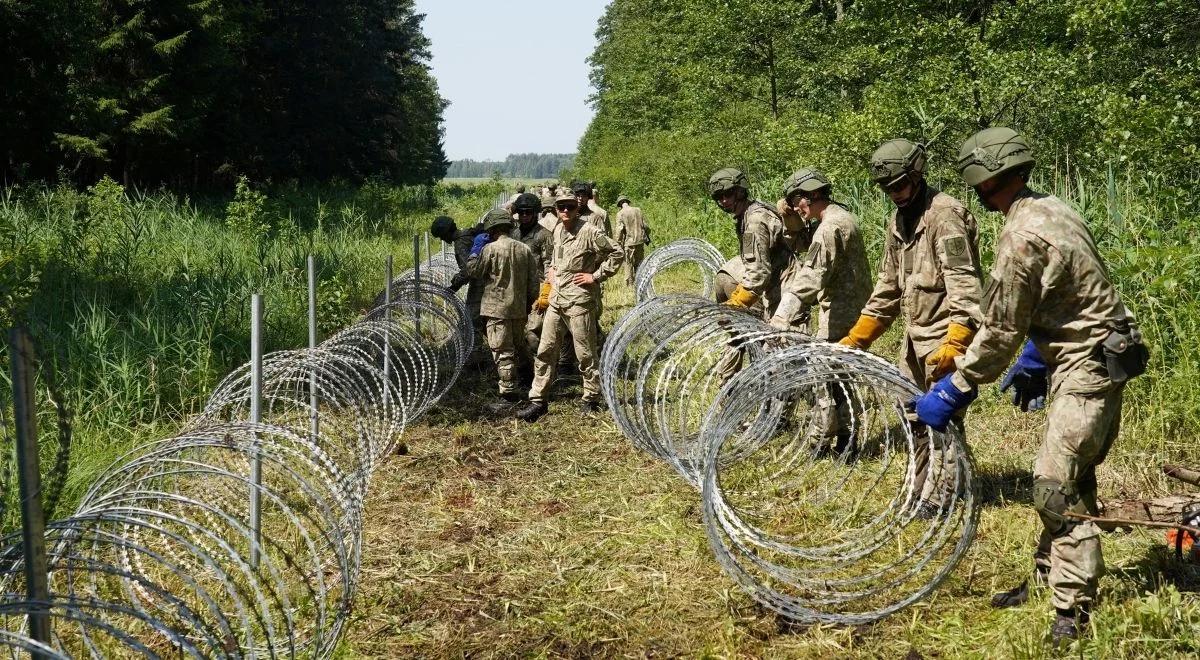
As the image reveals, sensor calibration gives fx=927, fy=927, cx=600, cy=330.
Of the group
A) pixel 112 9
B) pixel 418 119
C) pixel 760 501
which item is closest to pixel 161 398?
pixel 760 501

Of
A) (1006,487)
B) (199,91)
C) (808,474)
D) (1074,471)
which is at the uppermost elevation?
(199,91)

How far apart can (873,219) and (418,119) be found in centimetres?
5552

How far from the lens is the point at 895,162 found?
486 centimetres

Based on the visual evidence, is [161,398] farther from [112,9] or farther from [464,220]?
[464,220]

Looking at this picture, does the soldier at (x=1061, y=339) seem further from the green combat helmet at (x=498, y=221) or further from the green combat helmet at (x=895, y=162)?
the green combat helmet at (x=498, y=221)

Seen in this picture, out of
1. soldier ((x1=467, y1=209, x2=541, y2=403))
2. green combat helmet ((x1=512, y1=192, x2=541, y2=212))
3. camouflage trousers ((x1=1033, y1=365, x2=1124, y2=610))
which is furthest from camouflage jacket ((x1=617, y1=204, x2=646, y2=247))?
camouflage trousers ((x1=1033, y1=365, x2=1124, y2=610))

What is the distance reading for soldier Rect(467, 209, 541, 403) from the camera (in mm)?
8453

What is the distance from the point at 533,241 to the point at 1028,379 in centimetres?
630

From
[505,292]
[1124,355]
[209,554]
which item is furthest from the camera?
[505,292]

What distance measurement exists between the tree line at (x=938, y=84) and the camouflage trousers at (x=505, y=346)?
5.77m

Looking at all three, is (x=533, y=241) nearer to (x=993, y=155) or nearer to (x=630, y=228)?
(x=630, y=228)

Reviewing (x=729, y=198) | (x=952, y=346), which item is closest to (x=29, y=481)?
(x=952, y=346)

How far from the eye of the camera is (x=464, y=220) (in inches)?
1586

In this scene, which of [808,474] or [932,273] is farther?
[808,474]
